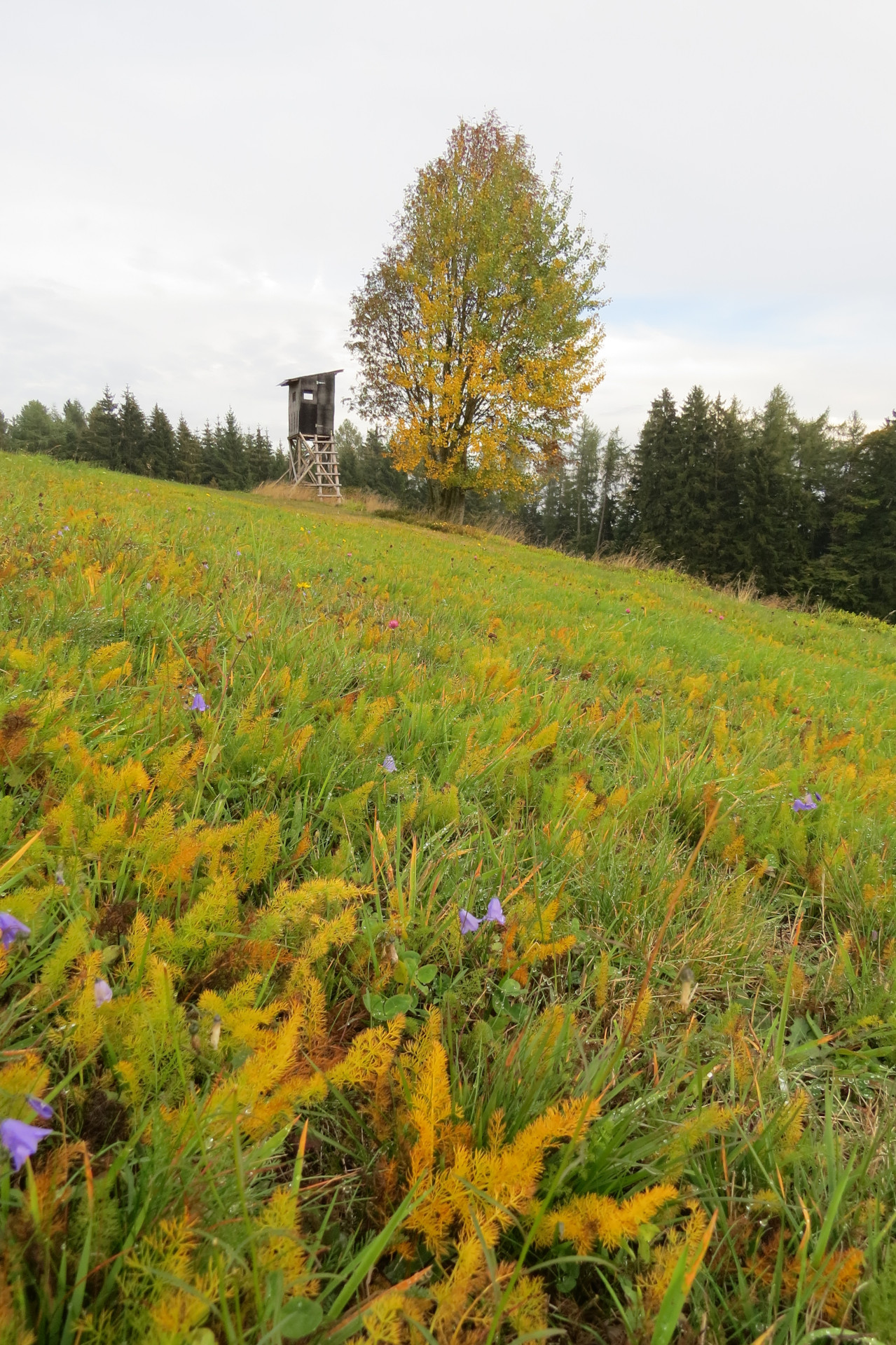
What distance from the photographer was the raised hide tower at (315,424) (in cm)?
2662

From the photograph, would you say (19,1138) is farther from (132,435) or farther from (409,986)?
(132,435)

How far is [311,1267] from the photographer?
0.74 metres

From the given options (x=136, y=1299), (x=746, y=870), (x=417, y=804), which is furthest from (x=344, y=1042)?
(x=746, y=870)

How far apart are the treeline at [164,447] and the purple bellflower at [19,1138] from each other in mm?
51869

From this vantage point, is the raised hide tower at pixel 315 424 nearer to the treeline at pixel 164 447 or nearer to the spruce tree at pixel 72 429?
the treeline at pixel 164 447

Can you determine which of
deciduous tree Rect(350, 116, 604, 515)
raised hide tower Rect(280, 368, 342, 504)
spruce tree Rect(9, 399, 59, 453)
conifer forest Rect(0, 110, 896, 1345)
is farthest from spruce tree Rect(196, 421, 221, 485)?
conifer forest Rect(0, 110, 896, 1345)

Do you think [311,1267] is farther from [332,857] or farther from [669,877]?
[669,877]

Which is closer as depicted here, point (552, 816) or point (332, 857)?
point (332, 857)

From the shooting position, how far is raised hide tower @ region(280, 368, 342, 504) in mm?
26625

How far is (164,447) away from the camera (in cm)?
5719

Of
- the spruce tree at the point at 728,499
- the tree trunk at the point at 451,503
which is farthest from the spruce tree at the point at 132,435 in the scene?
the spruce tree at the point at 728,499

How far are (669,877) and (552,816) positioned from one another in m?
0.35

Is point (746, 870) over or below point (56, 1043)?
below

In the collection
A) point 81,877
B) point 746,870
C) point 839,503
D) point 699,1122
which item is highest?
point 839,503
